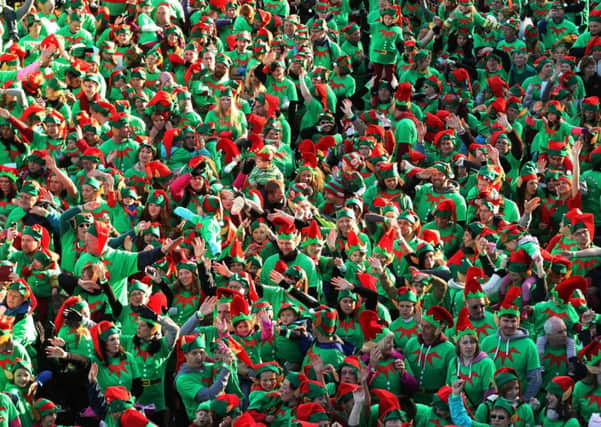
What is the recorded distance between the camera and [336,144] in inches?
736

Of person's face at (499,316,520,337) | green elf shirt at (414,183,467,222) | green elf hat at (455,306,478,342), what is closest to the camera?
person's face at (499,316,520,337)

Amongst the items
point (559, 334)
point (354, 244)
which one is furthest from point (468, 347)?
point (354, 244)

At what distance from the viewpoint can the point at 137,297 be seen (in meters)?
14.2

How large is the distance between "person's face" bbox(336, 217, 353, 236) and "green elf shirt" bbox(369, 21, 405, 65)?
5.22 meters

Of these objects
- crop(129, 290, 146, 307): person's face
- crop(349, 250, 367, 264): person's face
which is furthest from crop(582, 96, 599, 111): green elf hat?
crop(129, 290, 146, 307): person's face

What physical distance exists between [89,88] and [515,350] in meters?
7.30

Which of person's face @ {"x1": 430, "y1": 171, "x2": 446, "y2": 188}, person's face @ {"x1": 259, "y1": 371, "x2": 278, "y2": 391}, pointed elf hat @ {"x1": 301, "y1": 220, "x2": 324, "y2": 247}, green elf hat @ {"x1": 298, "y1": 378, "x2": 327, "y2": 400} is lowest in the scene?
person's face @ {"x1": 430, "y1": 171, "x2": 446, "y2": 188}

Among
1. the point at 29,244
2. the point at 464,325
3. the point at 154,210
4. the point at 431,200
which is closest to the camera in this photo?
the point at 464,325

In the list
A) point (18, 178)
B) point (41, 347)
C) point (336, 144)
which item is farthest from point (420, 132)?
point (41, 347)

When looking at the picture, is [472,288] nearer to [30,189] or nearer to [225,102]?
[30,189]

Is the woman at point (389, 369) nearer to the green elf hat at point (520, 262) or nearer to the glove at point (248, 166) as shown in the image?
the green elf hat at point (520, 262)

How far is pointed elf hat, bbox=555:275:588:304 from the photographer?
14.7 metres

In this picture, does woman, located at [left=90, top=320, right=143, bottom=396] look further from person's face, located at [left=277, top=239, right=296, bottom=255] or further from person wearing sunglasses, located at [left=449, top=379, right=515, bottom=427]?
person wearing sunglasses, located at [left=449, top=379, right=515, bottom=427]

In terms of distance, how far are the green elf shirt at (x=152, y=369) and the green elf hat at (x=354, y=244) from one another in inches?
97.0
